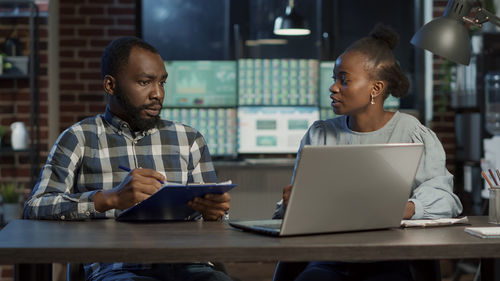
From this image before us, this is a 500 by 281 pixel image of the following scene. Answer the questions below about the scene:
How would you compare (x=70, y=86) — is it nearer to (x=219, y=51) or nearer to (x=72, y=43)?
(x=72, y=43)

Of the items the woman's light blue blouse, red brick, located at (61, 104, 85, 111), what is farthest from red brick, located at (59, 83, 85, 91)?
the woman's light blue blouse

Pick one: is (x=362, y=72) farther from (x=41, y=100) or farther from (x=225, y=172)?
(x=41, y=100)

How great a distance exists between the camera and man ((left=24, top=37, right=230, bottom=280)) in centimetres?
168

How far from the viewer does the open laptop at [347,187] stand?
4.27 ft

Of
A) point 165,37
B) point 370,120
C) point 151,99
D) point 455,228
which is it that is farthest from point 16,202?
point 455,228

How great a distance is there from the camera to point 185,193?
1496 millimetres

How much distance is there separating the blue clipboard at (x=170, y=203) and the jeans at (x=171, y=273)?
0.14 meters

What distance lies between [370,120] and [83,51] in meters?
3.02

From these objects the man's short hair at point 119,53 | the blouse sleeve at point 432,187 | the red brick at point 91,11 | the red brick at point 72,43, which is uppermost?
the red brick at point 91,11

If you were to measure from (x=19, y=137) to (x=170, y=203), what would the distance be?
2.70m

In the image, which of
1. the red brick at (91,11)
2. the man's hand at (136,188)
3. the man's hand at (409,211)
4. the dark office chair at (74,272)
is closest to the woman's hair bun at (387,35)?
the man's hand at (409,211)

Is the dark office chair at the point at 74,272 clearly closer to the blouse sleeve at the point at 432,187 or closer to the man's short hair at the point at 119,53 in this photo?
the man's short hair at the point at 119,53

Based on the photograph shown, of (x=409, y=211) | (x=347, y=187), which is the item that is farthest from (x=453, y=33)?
(x=347, y=187)

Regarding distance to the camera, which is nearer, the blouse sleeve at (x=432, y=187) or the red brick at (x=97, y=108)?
the blouse sleeve at (x=432, y=187)
